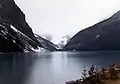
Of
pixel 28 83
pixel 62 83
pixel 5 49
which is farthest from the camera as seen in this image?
pixel 5 49

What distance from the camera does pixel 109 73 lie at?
485 inches

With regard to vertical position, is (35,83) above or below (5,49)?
below

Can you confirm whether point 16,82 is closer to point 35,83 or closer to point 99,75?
point 35,83

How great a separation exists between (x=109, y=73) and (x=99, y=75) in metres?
0.64

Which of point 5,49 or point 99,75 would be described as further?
point 5,49

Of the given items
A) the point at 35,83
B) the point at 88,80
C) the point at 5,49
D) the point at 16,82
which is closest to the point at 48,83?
the point at 35,83

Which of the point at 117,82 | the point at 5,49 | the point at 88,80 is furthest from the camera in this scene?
the point at 5,49

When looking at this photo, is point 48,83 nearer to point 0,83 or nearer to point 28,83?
point 28,83

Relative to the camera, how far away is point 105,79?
488 inches

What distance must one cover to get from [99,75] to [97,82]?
0.50 metres

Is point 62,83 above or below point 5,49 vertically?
below

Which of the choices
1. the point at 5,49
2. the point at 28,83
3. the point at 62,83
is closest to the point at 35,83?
the point at 28,83

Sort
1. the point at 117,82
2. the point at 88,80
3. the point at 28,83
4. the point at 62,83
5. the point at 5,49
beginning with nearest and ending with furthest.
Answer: the point at 117,82 < the point at 88,80 < the point at 62,83 < the point at 28,83 < the point at 5,49

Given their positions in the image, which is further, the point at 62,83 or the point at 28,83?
the point at 28,83
